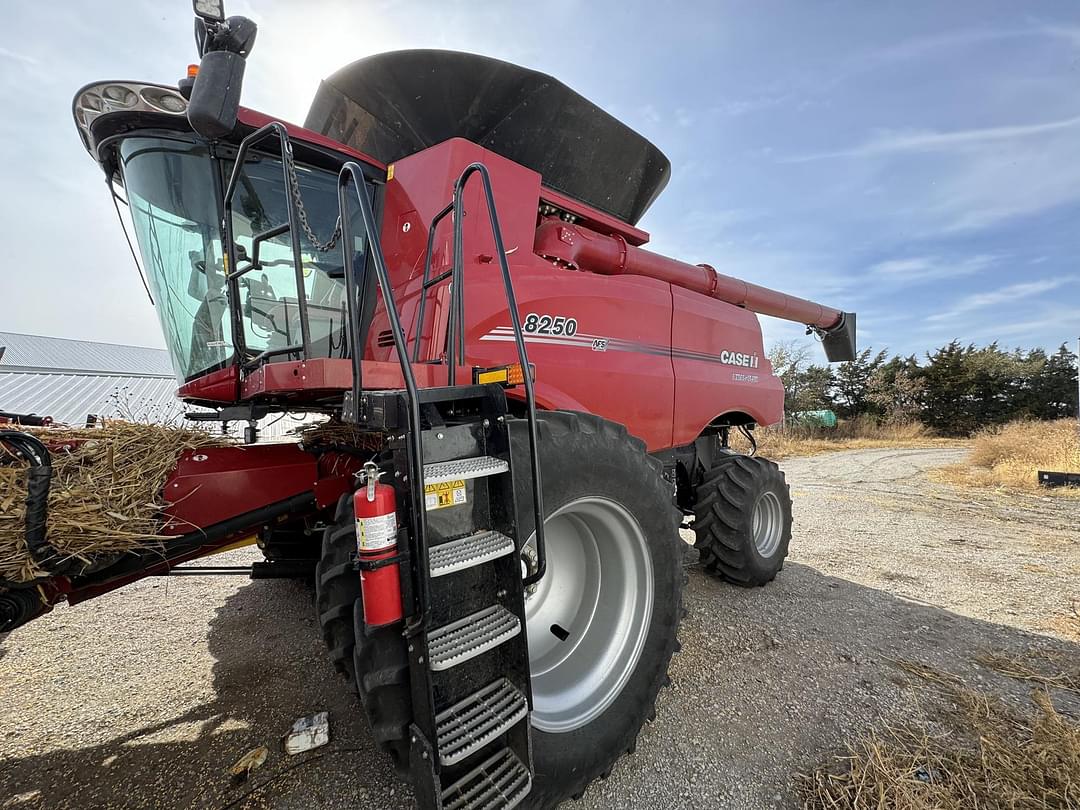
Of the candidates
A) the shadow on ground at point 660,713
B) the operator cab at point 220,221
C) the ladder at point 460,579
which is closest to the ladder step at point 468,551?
the ladder at point 460,579

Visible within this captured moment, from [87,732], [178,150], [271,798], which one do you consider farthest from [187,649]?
[178,150]

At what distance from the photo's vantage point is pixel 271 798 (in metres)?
1.75

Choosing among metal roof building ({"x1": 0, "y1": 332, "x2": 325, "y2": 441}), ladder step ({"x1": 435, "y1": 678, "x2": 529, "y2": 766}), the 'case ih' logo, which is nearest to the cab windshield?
metal roof building ({"x1": 0, "y1": 332, "x2": 325, "y2": 441})

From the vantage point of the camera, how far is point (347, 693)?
93.7 inches

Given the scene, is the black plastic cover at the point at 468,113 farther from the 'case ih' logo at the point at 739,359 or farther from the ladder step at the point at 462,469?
the ladder step at the point at 462,469

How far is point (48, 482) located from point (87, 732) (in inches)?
54.9

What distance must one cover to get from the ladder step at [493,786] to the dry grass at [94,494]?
1341mm

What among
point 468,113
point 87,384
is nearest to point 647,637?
point 468,113

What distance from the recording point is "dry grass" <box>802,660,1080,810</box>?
166 centimetres

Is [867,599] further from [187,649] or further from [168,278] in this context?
[168,278]

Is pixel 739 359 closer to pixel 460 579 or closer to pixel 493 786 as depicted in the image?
pixel 460 579

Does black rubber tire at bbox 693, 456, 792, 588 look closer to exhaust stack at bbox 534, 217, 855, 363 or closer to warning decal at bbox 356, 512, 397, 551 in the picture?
exhaust stack at bbox 534, 217, 855, 363

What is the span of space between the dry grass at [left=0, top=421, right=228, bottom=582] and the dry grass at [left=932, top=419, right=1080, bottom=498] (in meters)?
12.0

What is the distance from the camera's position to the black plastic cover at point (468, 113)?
2.87 meters
